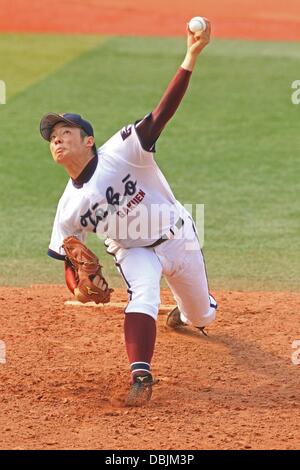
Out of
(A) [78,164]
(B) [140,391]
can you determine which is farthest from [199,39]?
(B) [140,391]

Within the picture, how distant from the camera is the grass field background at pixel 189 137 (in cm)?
873

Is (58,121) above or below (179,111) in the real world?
below

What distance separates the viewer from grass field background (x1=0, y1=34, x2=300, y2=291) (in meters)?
8.73

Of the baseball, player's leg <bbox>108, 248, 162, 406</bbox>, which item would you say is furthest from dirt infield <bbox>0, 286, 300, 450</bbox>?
the baseball

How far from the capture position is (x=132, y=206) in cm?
601

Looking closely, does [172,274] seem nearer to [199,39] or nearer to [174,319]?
[174,319]

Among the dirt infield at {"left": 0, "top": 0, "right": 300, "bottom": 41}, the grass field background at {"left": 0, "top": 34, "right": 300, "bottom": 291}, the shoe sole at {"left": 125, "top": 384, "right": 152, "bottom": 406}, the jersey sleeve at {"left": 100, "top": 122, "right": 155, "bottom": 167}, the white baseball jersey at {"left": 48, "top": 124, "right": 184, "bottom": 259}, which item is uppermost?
the dirt infield at {"left": 0, "top": 0, "right": 300, "bottom": 41}

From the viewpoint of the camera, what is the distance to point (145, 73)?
13352mm

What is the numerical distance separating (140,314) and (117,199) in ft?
2.14

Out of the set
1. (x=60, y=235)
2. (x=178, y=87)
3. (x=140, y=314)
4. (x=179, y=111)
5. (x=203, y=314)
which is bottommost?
(x=140, y=314)

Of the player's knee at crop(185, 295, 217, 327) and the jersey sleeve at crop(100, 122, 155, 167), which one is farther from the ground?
the jersey sleeve at crop(100, 122, 155, 167)

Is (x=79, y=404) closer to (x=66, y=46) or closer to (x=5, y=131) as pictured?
(x=5, y=131)

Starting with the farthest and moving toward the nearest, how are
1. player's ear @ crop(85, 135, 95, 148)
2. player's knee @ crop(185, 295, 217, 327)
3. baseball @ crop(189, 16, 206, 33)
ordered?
player's knee @ crop(185, 295, 217, 327) < player's ear @ crop(85, 135, 95, 148) < baseball @ crop(189, 16, 206, 33)

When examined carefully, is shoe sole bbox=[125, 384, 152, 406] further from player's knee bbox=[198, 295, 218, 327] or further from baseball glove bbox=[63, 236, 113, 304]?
player's knee bbox=[198, 295, 218, 327]
